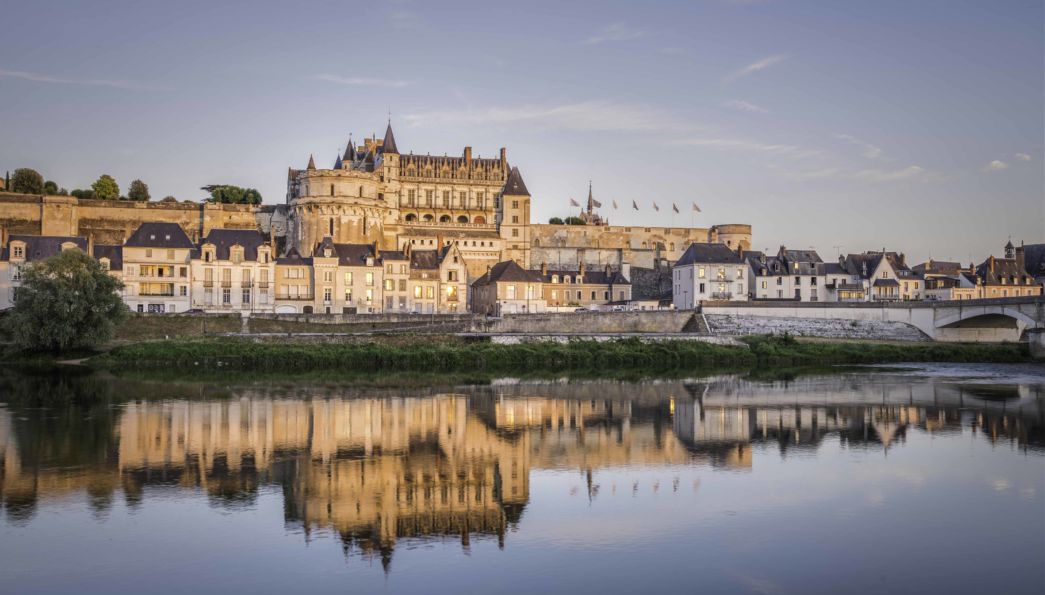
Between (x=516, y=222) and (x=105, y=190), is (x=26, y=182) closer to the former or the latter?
(x=105, y=190)

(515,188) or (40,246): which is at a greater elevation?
(515,188)

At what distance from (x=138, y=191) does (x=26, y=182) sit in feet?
24.4

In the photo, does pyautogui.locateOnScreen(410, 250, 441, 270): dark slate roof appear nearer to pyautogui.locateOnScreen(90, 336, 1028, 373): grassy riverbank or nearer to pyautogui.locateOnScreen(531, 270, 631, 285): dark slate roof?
pyautogui.locateOnScreen(531, 270, 631, 285): dark slate roof

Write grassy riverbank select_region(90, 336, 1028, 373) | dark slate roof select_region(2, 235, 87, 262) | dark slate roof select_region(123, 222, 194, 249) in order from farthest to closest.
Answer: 1. dark slate roof select_region(123, 222, 194, 249)
2. dark slate roof select_region(2, 235, 87, 262)
3. grassy riverbank select_region(90, 336, 1028, 373)

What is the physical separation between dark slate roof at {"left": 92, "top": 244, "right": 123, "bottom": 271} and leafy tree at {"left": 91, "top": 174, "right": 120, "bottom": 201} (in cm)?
2242

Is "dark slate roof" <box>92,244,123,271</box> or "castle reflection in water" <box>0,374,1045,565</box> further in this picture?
"dark slate roof" <box>92,244,123,271</box>

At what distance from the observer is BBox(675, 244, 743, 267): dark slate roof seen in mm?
48250

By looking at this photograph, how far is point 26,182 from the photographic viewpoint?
61.9m

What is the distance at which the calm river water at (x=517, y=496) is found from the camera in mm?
9594

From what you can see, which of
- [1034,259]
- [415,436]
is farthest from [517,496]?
[1034,259]

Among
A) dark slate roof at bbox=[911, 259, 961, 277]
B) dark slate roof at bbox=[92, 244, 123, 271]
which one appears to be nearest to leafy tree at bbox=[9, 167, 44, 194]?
dark slate roof at bbox=[92, 244, 123, 271]

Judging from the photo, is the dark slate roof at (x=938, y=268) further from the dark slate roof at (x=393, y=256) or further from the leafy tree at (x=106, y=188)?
the leafy tree at (x=106, y=188)

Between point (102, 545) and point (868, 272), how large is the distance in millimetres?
47349

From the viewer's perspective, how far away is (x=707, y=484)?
540 inches
